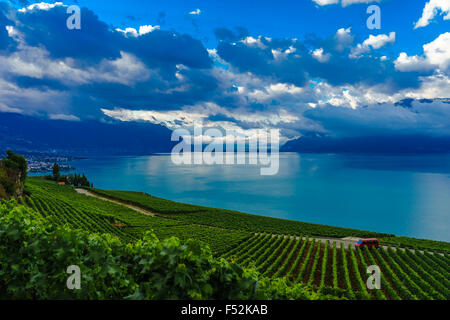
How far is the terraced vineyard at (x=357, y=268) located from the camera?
19312 mm

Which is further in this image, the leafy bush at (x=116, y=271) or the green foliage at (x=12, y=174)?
the green foliage at (x=12, y=174)

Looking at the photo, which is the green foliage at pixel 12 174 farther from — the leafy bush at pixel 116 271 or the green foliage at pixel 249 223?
the leafy bush at pixel 116 271

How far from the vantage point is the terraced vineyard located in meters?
19.3

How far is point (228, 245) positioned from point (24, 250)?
29.1 meters

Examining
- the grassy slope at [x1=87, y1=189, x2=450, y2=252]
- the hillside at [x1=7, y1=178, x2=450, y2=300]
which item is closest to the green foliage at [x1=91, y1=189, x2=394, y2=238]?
the grassy slope at [x1=87, y1=189, x2=450, y2=252]

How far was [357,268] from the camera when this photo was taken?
2347cm

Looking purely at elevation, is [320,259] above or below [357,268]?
below

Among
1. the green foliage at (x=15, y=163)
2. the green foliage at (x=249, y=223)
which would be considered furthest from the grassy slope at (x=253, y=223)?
the green foliage at (x=15, y=163)

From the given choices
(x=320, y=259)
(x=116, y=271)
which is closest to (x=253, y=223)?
(x=320, y=259)

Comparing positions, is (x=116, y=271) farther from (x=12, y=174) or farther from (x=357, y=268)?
(x=12, y=174)

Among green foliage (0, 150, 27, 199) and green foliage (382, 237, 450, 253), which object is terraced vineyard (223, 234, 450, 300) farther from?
green foliage (0, 150, 27, 199)
